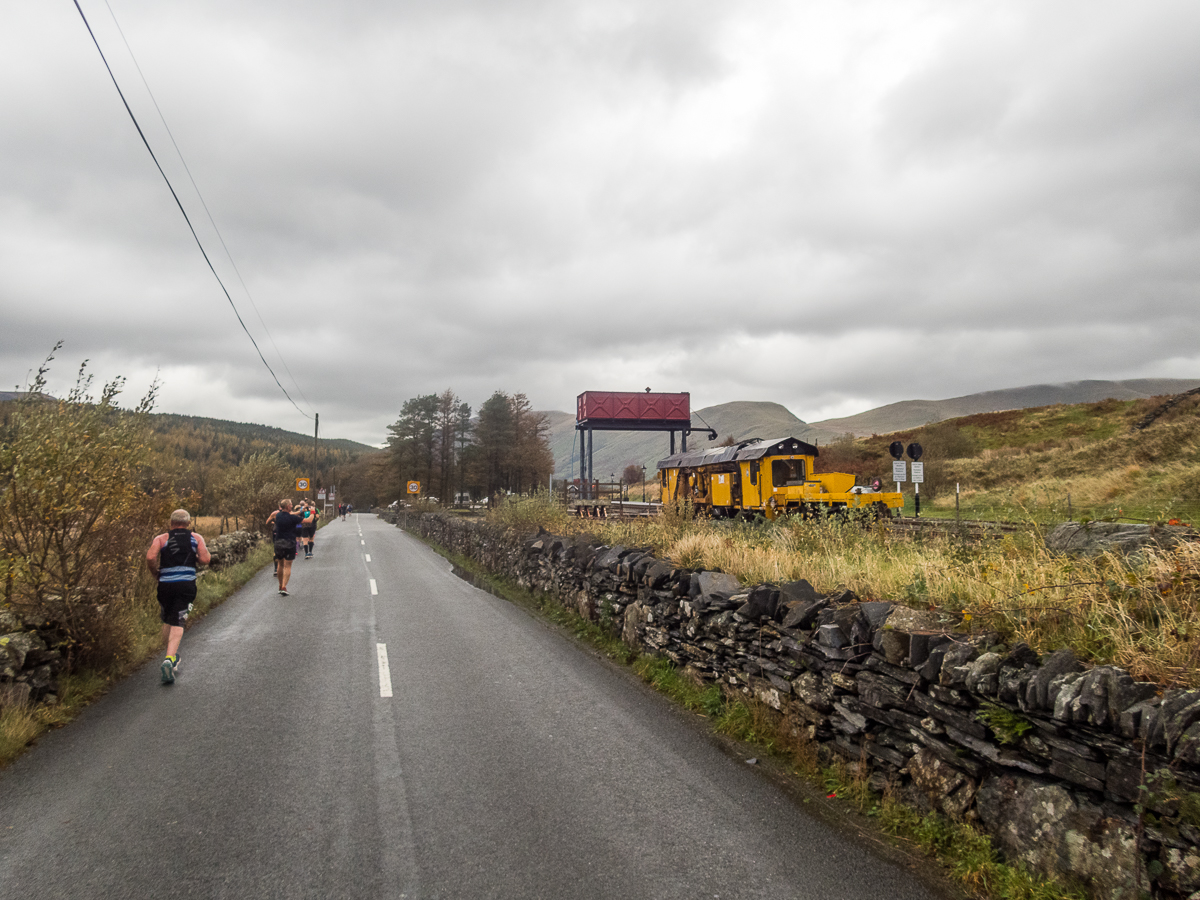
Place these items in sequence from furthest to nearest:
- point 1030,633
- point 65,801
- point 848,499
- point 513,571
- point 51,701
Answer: point 848,499 → point 513,571 → point 51,701 → point 65,801 → point 1030,633

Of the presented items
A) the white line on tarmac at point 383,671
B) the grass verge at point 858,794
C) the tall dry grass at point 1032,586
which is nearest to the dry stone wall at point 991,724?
the grass verge at point 858,794

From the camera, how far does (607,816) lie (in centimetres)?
452

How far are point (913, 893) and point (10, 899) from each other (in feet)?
16.3

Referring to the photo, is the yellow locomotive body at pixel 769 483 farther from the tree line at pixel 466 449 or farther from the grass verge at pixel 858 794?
the tree line at pixel 466 449

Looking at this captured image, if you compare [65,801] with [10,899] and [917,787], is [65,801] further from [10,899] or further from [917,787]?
[917,787]

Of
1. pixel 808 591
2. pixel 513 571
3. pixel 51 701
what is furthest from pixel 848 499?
pixel 51 701

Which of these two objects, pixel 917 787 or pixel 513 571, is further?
pixel 513 571

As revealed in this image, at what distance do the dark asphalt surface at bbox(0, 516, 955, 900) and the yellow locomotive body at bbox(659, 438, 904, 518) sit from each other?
1141 centimetres

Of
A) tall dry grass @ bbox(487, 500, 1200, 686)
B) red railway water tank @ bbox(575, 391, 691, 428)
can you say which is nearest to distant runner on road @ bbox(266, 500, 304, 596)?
tall dry grass @ bbox(487, 500, 1200, 686)

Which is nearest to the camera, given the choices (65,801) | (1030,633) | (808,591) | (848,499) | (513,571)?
(1030,633)

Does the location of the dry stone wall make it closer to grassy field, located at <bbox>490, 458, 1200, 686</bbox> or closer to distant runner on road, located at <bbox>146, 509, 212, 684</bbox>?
grassy field, located at <bbox>490, 458, 1200, 686</bbox>

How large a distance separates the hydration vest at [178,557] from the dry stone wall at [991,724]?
20.7ft

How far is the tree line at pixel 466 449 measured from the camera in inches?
2625

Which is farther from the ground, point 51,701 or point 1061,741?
point 1061,741
